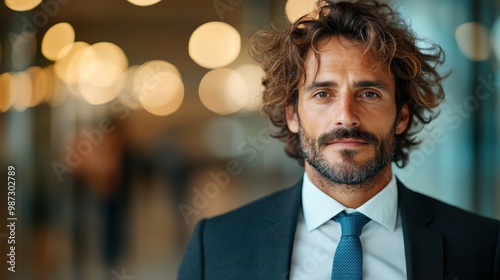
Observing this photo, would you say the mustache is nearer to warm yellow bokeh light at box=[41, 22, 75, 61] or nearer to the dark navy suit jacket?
the dark navy suit jacket

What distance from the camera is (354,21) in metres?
2.25

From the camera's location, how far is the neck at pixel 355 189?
2184 millimetres

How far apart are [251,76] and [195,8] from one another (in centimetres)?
53

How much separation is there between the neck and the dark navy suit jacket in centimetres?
9

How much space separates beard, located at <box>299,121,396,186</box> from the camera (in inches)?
82.9

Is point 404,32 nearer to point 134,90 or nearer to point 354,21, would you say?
point 354,21

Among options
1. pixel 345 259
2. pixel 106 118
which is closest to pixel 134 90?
pixel 106 118

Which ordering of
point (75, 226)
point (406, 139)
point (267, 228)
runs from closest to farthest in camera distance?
point (267, 228), point (406, 139), point (75, 226)

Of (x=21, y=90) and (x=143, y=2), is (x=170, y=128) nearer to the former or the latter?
(x=143, y=2)

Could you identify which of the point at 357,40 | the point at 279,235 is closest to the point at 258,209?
the point at 279,235

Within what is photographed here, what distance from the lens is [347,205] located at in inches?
86.6

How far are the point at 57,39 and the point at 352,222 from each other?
88.1 inches

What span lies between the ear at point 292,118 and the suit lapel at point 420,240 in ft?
1.48

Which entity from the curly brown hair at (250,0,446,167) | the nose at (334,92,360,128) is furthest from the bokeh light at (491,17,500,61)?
the nose at (334,92,360,128)
